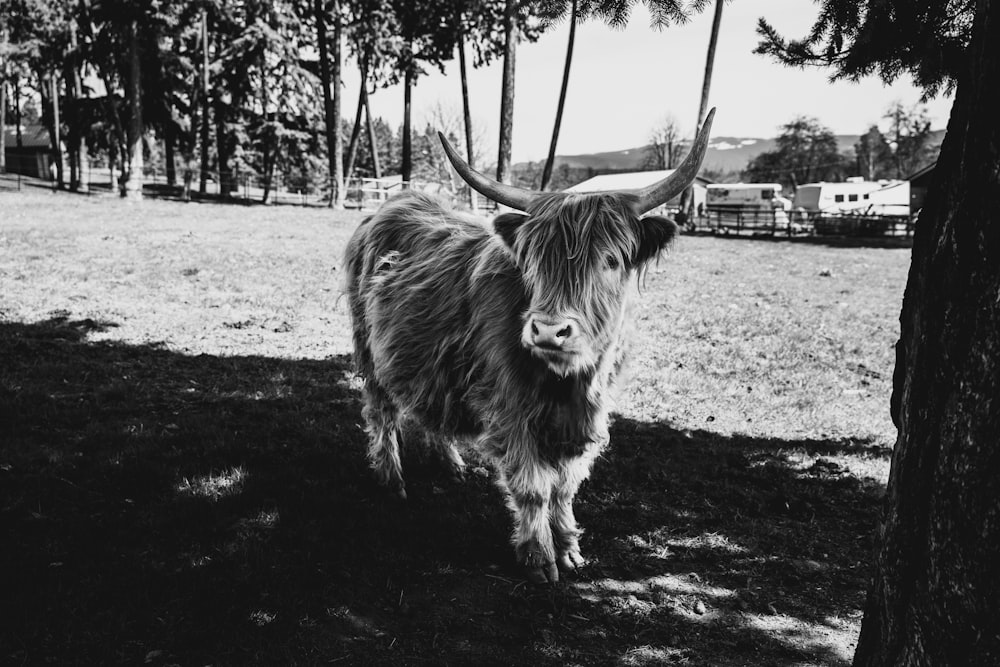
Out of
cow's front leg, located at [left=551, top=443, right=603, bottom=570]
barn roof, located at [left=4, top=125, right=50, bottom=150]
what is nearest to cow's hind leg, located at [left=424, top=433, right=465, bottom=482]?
cow's front leg, located at [left=551, top=443, right=603, bottom=570]

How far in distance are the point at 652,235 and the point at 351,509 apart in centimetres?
266

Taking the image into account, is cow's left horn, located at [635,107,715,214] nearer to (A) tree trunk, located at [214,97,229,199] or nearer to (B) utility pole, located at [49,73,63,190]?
(A) tree trunk, located at [214,97,229,199]

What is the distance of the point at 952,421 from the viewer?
5.70 ft

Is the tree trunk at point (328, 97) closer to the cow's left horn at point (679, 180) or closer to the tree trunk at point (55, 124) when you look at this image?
the tree trunk at point (55, 124)

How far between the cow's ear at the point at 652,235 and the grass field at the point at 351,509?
1.95 m

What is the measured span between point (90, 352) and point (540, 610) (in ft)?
19.4

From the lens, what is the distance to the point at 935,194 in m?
1.88

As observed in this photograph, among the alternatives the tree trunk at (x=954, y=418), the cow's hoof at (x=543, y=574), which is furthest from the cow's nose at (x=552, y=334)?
the tree trunk at (x=954, y=418)

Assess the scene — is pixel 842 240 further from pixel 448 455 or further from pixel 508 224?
pixel 508 224

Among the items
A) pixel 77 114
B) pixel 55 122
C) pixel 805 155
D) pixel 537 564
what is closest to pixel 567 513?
pixel 537 564

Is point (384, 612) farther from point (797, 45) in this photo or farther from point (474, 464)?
point (797, 45)

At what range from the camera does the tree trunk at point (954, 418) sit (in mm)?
1638

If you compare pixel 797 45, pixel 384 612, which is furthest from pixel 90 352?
pixel 797 45

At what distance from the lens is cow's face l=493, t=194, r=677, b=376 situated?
353cm
